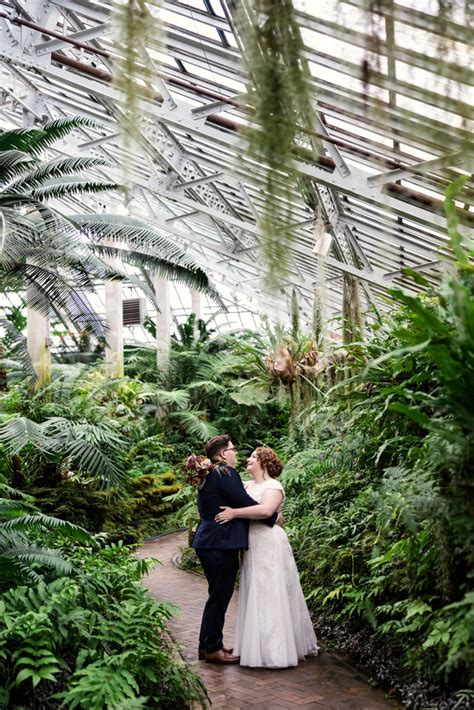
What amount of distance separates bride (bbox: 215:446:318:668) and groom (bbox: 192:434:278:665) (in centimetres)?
7

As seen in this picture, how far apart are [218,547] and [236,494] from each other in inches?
13.8

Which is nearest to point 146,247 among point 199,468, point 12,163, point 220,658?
point 12,163

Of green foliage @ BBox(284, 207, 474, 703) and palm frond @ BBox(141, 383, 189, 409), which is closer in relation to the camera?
Result: green foliage @ BBox(284, 207, 474, 703)

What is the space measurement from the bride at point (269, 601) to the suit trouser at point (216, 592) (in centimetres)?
11

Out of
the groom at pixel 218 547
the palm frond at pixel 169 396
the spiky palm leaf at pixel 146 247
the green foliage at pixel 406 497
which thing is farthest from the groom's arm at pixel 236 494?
the palm frond at pixel 169 396

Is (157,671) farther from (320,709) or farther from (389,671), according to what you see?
(389,671)

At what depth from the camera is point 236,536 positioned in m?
4.65

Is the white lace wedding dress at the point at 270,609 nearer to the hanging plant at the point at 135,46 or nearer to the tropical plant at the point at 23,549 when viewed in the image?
the tropical plant at the point at 23,549

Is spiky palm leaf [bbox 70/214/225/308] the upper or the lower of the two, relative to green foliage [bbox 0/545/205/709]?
upper

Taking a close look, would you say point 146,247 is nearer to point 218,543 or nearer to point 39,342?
point 218,543

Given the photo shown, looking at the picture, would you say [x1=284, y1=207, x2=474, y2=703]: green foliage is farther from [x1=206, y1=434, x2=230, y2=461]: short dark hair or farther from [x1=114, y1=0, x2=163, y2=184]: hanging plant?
[x1=206, y1=434, x2=230, y2=461]: short dark hair

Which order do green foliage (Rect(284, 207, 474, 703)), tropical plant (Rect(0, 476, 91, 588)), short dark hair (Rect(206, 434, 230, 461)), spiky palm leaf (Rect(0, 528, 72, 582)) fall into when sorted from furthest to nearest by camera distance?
short dark hair (Rect(206, 434, 230, 461)), tropical plant (Rect(0, 476, 91, 588)), spiky palm leaf (Rect(0, 528, 72, 582)), green foliage (Rect(284, 207, 474, 703))

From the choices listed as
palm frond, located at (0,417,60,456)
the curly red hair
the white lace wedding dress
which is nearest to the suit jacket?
the white lace wedding dress

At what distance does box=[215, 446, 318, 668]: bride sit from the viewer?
4430 mm
